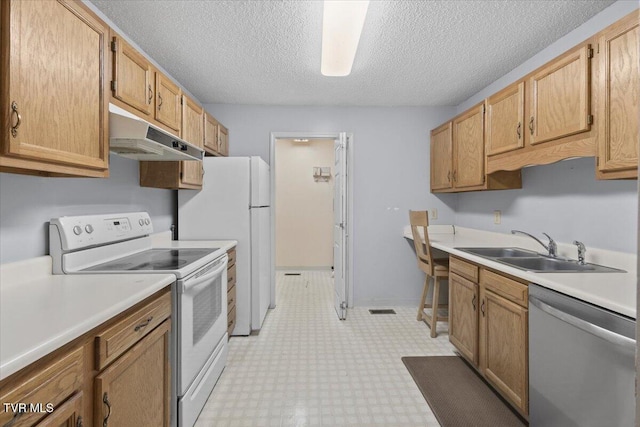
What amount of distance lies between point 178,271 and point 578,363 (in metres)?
1.88

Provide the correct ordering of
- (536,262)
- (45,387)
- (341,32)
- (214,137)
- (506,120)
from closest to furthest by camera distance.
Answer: (45,387) < (341,32) < (536,262) < (506,120) < (214,137)

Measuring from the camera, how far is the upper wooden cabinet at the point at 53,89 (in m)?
1.08

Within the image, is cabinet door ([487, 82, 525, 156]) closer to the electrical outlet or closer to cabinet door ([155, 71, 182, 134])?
the electrical outlet

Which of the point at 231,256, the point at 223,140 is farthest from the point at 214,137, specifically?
the point at 231,256

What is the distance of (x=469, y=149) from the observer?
9.66 feet

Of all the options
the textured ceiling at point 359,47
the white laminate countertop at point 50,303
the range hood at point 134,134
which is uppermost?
the textured ceiling at point 359,47

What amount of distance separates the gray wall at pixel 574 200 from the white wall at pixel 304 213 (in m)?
3.28

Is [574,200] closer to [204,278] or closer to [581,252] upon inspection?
[581,252]

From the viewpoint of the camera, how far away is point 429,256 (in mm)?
3037

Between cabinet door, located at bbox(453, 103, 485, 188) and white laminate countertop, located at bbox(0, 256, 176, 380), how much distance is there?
2538 mm

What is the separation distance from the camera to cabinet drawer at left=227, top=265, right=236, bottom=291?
2.77 metres

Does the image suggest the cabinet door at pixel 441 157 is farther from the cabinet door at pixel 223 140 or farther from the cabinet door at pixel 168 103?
the cabinet door at pixel 168 103

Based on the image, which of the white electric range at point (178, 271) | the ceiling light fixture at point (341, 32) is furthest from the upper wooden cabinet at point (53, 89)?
the ceiling light fixture at point (341, 32)

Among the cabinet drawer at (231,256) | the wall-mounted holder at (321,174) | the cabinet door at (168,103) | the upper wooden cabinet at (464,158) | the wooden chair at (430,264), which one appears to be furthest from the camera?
the wall-mounted holder at (321,174)
